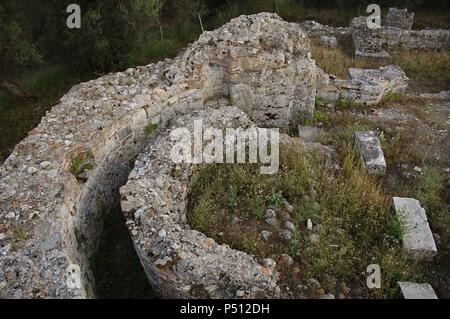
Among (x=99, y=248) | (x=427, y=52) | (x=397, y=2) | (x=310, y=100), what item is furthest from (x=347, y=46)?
(x=99, y=248)

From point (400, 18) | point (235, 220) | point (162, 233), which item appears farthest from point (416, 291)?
point (400, 18)

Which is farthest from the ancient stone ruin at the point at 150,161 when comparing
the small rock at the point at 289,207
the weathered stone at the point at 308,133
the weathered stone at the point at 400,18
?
the weathered stone at the point at 400,18

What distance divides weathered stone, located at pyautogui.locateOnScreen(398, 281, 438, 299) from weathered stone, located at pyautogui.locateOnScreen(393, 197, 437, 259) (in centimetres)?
56

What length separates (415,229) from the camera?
5914mm

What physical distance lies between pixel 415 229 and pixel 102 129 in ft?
15.3

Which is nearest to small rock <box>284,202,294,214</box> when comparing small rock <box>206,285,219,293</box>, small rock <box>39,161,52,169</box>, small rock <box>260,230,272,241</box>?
small rock <box>260,230,272,241</box>

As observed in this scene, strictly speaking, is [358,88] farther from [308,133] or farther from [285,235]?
[285,235]

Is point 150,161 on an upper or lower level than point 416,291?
upper

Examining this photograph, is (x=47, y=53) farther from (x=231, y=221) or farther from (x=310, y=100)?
(x=231, y=221)

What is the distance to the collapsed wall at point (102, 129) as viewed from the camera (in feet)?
14.7

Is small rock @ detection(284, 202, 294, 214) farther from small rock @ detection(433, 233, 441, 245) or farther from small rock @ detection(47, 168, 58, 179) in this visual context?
small rock @ detection(47, 168, 58, 179)

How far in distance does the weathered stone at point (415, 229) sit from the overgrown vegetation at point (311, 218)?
13 cm

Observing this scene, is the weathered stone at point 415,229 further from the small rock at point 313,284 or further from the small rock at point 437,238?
the small rock at point 313,284
